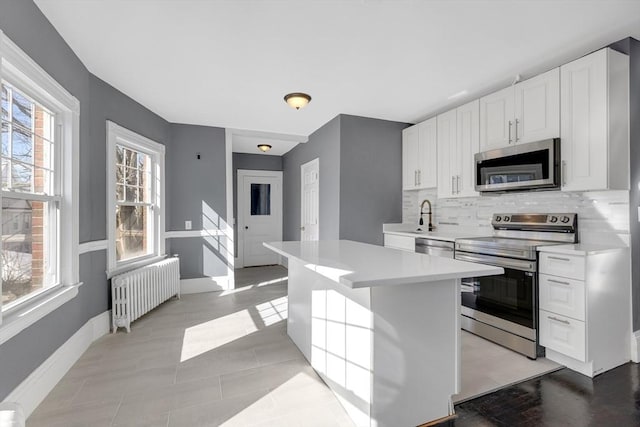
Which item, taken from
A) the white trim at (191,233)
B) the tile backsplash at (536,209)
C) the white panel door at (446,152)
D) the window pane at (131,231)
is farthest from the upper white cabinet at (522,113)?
the window pane at (131,231)

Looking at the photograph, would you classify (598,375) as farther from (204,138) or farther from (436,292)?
(204,138)

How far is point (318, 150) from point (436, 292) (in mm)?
3563

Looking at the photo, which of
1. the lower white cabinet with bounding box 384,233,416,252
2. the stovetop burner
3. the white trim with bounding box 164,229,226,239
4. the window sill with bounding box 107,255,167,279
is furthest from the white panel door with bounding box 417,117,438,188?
the window sill with bounding box 107,255,167,279

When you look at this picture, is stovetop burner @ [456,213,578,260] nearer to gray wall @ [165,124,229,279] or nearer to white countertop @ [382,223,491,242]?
white countertop @ [382,223,491,242]

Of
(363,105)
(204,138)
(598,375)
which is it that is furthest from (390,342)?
(204,138)

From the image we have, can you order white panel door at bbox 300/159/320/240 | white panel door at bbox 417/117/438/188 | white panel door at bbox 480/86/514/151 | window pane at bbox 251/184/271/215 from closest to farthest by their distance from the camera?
white panel door at bbox 480/86/514/151 < white panel door at bbox 417/117/438/188 < white panel door at bbox 300/159/320/240 < window pane at bbox 251/184/271/215

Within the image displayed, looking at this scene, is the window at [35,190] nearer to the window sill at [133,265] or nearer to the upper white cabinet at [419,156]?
the window sill at [133,265]

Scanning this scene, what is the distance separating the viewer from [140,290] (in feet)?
11.1

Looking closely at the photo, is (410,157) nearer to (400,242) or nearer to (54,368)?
(400,242)

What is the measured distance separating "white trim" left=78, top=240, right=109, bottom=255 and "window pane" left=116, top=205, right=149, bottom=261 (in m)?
0.36

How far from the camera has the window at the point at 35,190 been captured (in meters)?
1.84

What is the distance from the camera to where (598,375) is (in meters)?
2.28

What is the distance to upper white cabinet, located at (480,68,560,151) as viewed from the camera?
104 inches

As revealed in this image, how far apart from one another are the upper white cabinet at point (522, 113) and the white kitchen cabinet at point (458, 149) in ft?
0.44
